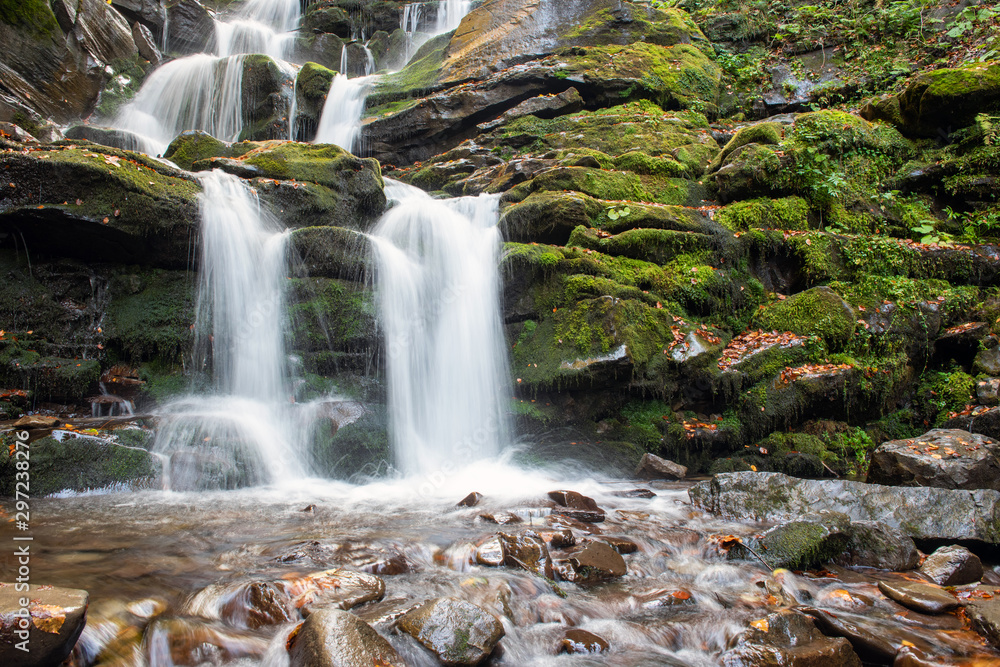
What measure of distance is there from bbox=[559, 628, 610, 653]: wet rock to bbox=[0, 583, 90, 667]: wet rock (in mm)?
2364

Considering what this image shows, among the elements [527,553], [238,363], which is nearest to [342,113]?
[238,363]

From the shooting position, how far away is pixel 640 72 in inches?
555

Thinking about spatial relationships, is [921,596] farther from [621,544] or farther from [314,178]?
[314,178]

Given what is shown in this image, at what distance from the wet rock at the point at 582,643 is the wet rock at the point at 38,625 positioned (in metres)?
2.36

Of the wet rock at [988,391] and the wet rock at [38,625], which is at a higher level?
the wet rock at [988,391]

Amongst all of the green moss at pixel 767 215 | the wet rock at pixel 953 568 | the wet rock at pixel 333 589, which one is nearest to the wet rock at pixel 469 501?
the wet rock at pixel 333 589

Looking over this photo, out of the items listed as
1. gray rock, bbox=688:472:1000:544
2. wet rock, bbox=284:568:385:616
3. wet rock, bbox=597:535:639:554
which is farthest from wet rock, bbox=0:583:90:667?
gray rock, bbox=688:472:1000:544

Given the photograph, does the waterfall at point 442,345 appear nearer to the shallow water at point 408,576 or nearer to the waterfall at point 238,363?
the waterfall at point 238,363

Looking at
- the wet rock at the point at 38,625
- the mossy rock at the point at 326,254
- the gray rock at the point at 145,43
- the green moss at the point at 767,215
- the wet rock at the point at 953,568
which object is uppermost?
the gray rock at the point at 145,43

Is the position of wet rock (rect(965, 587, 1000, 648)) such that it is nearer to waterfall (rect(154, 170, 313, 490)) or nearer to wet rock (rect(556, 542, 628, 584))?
wet rock (rect(556, 542, 628, 584))

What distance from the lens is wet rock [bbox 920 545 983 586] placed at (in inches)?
142

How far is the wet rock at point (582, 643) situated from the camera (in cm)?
287

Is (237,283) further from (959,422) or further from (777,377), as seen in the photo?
(959,422)

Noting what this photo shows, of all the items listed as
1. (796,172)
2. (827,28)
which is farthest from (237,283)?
(827,28)
